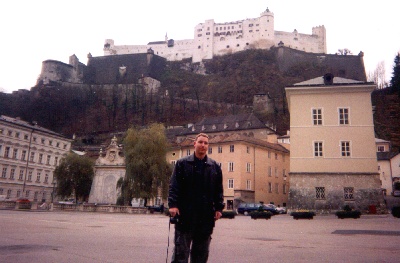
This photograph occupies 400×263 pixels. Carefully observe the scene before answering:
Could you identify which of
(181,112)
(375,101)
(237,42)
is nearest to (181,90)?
(181,112)

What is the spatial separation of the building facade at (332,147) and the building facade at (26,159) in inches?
1482

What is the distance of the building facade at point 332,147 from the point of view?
29.7 m

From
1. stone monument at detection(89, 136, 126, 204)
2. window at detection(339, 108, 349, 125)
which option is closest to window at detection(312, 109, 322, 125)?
window at detection(339, 108, 349, 125)

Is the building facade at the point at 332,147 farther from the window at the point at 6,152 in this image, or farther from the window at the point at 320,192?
the window at the point at 6,152

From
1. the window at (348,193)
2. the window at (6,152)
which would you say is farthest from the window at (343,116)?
the window at (6,152)

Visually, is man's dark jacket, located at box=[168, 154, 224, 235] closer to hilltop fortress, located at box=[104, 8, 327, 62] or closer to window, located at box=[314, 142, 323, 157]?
window, located at box=[314, 142, 323, 157]

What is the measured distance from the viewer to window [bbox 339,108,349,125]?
31.3 m

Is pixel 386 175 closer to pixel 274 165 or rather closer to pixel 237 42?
pixel 274 165

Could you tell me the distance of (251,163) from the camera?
160 feet

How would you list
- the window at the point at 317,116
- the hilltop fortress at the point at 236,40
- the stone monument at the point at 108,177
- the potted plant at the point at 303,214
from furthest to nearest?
the hilltop fortress at the point at 236,40 < the stone monument at the point at 108,177 < the window at the point at 317,116 < the potted plant at the point at 303,214

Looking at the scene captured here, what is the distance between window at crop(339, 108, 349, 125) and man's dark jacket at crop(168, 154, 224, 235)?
95.1ft

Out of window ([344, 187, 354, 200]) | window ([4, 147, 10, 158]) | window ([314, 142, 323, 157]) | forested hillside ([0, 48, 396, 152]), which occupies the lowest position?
window ([344, 187, 354, 200])

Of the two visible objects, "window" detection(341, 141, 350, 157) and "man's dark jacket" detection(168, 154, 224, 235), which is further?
"window" detection(341, 141, 350, 157)

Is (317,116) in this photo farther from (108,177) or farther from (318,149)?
(108,177)
